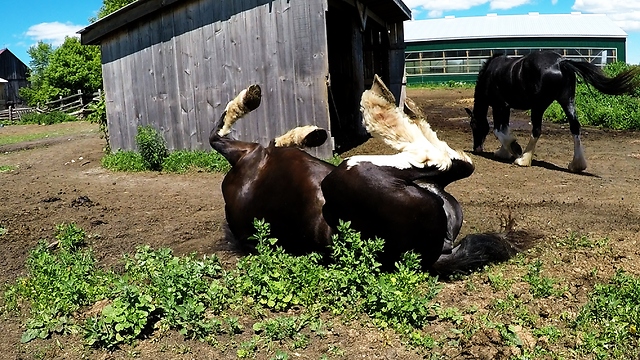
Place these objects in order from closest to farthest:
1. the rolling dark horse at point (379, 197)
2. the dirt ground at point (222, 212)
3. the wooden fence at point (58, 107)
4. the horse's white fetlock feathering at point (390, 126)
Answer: the dirt ground at point (222, 212)
the rolling dark horse at point (379, 197)
the horse's white fetlock feathering at point (390, 126)
the wooden fence at point (58, 107)

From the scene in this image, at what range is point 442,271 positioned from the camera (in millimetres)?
3982

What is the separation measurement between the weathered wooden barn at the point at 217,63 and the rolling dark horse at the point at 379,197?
5.56 metres

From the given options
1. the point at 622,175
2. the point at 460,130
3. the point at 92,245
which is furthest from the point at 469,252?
the point at 460,130

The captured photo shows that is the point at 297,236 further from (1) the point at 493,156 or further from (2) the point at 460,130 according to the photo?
(2) the point at 460,130

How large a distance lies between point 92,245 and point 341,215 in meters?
2.82

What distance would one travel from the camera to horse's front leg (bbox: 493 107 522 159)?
10.2 metres

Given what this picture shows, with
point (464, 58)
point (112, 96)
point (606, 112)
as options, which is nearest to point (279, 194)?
point (112, 96)

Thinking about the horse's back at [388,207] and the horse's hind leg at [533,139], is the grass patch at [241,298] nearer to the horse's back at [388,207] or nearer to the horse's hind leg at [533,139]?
the horse's back at [388,207]

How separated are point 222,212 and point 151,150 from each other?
496 centimetres

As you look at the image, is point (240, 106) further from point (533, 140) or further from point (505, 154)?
point (505, 154)

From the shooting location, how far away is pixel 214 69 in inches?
425

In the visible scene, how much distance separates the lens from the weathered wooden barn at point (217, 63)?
9820 mm

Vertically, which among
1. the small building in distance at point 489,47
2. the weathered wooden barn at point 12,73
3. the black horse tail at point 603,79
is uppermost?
the weathered wooden barn at point 12,73

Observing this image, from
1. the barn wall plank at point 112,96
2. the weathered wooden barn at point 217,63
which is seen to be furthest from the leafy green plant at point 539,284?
the barn wall plank at point 112,96
